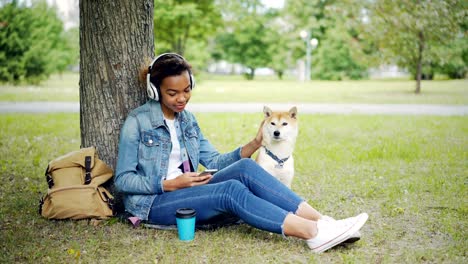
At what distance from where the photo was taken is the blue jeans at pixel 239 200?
11.6ft

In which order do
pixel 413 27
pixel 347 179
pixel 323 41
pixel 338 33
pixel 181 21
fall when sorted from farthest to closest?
1. pixel 323 41
2. pixel 338 33
3. pixel 181 21
4. pixel 413 27
5. pixel 347 179

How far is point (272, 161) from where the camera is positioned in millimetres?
4445

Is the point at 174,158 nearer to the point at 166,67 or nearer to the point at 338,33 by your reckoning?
the point at 166,67

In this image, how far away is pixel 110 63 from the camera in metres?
4.38

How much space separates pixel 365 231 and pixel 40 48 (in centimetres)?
2193

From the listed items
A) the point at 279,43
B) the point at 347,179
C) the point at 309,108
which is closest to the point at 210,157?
the point at 347,179

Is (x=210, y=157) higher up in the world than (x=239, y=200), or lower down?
higher up

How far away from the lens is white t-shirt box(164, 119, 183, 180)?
13.1 ft

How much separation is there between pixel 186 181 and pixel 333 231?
3.87 ft

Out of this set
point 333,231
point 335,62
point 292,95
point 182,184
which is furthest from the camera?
point 335,62

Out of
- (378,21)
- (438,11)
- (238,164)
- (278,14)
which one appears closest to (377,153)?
(238,164)

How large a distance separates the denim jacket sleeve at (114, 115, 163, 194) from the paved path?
365 inches

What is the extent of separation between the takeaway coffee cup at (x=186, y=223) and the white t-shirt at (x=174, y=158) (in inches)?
16.8

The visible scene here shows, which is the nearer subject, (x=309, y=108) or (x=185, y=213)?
(x=185, y=213)
